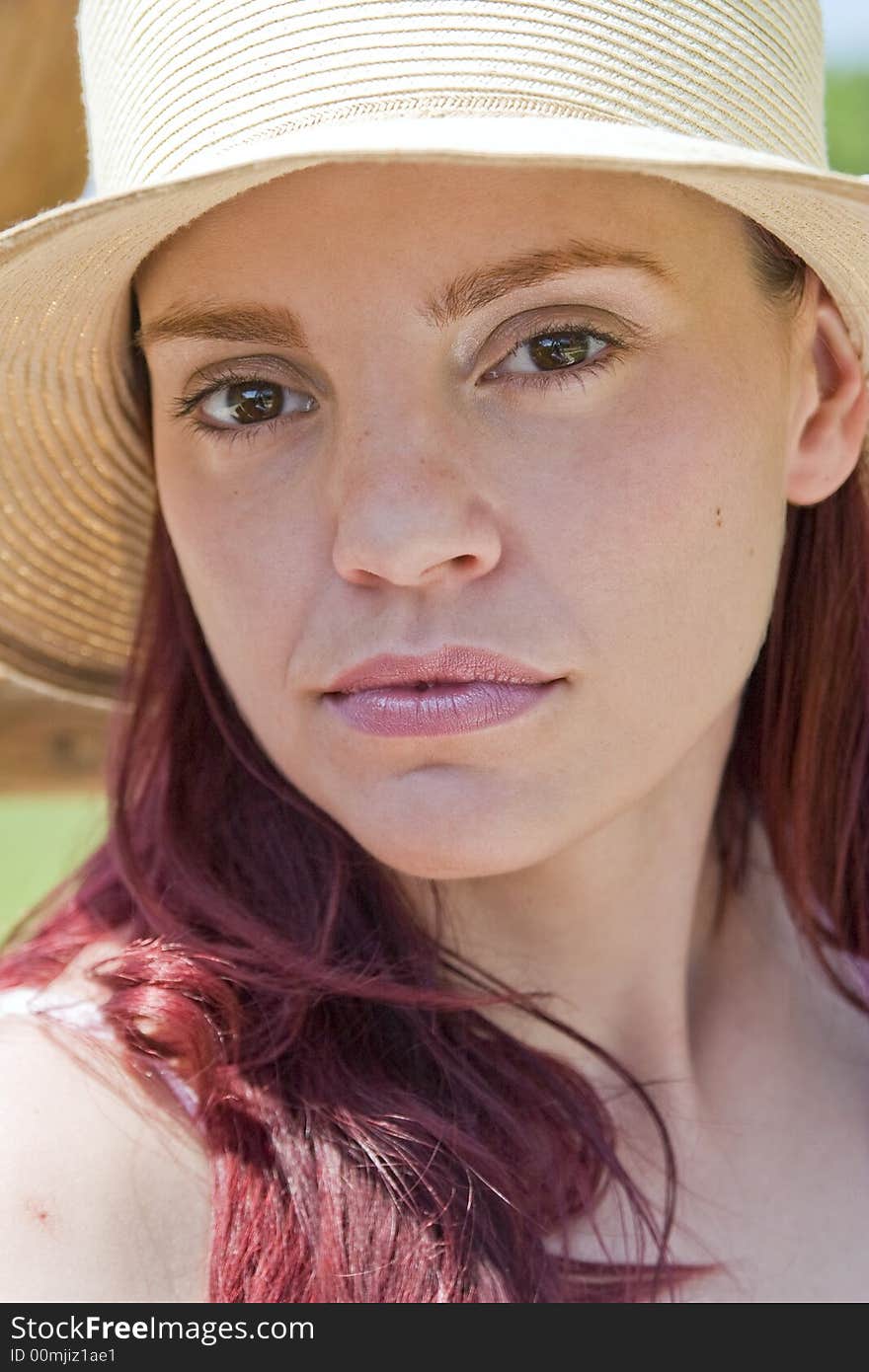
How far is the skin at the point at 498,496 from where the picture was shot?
1.26 metres

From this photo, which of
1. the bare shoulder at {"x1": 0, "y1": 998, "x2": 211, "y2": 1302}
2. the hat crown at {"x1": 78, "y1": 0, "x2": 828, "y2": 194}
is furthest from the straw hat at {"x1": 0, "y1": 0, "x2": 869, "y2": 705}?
the bare shoulder at {"x1": 0, "y1": 998, "x2": 211, "y2": 1302}

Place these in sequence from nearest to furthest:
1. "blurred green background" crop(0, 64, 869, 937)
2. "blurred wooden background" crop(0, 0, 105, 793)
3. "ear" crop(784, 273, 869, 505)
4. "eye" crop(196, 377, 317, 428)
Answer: "eye" crop(196, 377, 317, 428) < "ear" crop(784, 273, 869, 505) < "blurred wooden background" crop(0, 0, 105, 793) < "blurred green background" crop(0, 64, 869, 937)

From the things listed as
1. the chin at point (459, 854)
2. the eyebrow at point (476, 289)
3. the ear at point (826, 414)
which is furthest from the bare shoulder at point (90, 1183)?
the ear at point (826, 414)

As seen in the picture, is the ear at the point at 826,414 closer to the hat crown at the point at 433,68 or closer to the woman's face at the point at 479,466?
the woman's face at the point at 479,466

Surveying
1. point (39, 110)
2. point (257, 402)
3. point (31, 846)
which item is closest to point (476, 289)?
point (257, 402)

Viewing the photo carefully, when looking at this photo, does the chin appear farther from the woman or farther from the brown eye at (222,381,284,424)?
the brown eye at (222,381,284,424)

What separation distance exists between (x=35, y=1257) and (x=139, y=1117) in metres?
0.15

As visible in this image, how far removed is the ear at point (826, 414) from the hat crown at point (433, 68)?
26 centimetres

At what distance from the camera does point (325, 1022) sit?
4.82 feet

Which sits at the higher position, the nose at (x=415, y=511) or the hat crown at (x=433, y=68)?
the hat crown at (x=433, y=68)

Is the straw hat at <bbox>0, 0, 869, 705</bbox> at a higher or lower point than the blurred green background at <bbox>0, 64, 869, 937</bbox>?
higher

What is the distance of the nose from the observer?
1.24 metres

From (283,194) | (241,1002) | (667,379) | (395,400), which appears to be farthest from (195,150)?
(241,1002)

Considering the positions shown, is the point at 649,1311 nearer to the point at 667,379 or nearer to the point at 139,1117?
the point at 139,1117
